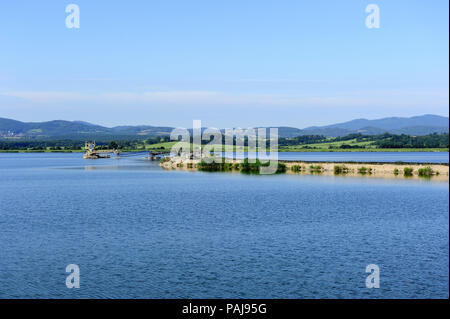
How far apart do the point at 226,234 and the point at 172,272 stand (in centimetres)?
903

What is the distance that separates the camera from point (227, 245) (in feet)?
93.2

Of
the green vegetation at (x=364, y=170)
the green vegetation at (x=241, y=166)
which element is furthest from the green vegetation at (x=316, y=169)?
the green vegetation at (x=364, y=170)

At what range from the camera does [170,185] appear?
69.8 m

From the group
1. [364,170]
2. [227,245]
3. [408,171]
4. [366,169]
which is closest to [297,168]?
[364,170]

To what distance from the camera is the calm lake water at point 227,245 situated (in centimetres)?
2114

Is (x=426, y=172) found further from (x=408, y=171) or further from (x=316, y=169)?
(x=316, y=169)

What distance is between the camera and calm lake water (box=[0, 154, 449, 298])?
21.1 meters

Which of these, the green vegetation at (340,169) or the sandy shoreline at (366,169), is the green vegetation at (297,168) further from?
the green vegetation at (340,169)

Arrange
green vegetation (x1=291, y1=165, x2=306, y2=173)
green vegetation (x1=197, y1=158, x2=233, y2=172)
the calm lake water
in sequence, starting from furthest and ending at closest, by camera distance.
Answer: green vegetation (x1=197, y1=158, x2=233, y2=172), green vegetation (x1=291, y1=165, x2=306, y2=173), the calm lake water

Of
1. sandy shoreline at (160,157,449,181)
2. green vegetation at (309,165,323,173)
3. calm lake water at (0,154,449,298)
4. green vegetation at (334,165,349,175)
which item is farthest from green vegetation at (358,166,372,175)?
calm lake water at (0,154,449,298)

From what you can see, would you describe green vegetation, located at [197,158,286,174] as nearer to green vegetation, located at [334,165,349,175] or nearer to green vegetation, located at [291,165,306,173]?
green vegetation, located at [291,165,306,173]
